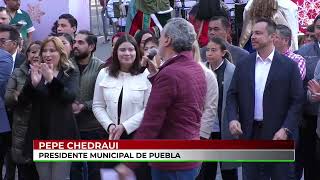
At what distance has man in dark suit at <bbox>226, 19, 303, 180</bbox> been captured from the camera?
235 inches

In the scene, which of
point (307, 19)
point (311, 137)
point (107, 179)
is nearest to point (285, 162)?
point (311, 137)

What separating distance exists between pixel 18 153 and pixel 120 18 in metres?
8.42

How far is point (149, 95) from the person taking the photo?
5.43m

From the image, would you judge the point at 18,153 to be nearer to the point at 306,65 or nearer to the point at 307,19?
the point at 306,65

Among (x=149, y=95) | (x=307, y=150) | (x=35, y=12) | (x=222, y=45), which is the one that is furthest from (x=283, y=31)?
(x=35, y=12)

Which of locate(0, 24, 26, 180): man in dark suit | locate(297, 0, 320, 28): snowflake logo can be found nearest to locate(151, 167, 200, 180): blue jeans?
locate(0, 24, 26, 180): man in dark suit

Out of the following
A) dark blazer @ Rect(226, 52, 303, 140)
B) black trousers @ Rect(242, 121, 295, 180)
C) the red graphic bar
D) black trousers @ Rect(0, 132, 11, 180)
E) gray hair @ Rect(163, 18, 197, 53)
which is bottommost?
black trousers @ Rect(0, 132, 11, 180)

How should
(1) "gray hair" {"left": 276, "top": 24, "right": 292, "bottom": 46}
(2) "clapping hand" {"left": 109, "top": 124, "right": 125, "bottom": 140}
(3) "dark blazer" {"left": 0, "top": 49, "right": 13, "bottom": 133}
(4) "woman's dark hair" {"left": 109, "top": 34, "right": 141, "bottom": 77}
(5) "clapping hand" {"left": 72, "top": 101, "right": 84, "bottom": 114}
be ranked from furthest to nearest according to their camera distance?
1. (3) "dark blazer" {"left": 0, "top": 49, "right": 13, "bottom": 133}
2. (1) "gray hair" {"left": 276, "top": 24, "right": 292, "bottom": 46}
3. (5) "clapping hand" {"left": 72, "top": 101, "right": 84, "bottom": 114}
4. (4) "woman's dark hair" {"left": 109, "top": 34, "right": 141, "bottom": 77}
5. (2) "clapping hand" {"left": 109, "top": 124, "right": 125, "bottom": 140}

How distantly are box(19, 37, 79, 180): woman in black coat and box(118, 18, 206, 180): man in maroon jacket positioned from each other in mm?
1485

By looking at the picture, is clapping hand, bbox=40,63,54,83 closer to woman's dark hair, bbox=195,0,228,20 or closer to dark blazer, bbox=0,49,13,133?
dark blazer, bbox=0,49,13,133

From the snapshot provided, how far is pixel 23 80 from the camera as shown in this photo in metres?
6.72

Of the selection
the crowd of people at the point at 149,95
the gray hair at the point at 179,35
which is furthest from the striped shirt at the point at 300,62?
the gray hair at the point at 179,35

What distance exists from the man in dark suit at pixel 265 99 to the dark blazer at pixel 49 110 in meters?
1.42

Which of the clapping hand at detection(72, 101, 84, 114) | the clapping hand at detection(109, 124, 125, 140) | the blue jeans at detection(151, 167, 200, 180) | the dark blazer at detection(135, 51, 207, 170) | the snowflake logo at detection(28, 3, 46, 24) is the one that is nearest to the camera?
the dark blazer at detection(135, 51, 207, 170)
